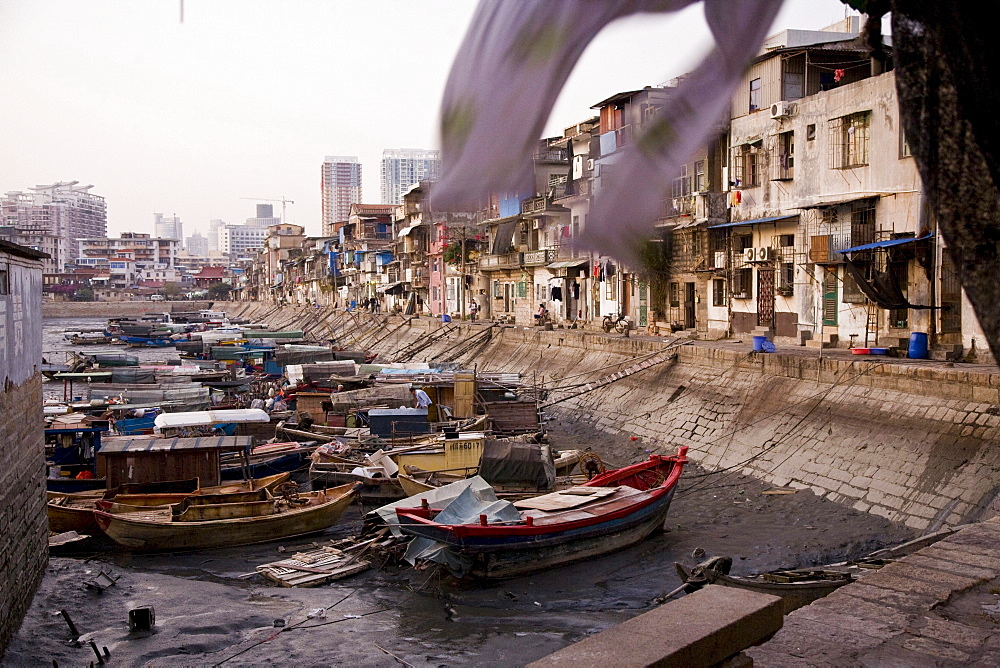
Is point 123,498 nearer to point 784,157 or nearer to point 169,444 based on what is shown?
point 169,444

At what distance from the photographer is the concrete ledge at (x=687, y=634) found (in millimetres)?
4703

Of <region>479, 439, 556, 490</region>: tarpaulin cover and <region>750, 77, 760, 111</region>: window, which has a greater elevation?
<region>750, 77, 760, 111</region>: window

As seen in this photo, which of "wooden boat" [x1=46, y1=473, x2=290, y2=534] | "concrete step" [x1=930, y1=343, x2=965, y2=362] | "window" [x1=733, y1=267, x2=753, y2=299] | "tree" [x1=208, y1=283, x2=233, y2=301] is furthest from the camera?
"tree" [x1=208, y1=283, x2=233, y2=301]

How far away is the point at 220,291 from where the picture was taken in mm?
184375

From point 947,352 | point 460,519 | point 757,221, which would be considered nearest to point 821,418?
point 947,352

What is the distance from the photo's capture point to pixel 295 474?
2348 centimetres

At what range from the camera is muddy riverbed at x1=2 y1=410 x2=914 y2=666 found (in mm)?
11914

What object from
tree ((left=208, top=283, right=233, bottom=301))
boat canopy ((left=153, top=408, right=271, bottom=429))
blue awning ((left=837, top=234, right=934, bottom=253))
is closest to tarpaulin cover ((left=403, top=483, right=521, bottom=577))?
boat canopy ((left=153, top=408, right=271, bottom=429))

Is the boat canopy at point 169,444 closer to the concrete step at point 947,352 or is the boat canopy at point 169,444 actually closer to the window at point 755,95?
the concrete step at point 947,352

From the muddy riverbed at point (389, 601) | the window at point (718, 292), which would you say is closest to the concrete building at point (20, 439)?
the muddy riverbed at point (389, 601)

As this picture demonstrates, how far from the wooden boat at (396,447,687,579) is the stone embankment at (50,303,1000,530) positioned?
3.91m

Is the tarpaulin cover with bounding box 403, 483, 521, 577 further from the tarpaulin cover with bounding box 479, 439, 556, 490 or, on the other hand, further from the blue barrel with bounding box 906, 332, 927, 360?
the blue barrel with bounding box 906, 332, 927, 360

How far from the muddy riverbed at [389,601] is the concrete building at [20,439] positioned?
0.63 m

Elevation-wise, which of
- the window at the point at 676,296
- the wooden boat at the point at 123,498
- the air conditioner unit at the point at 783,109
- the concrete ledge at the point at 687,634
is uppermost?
the air conditioner unit at the point at 783,109
